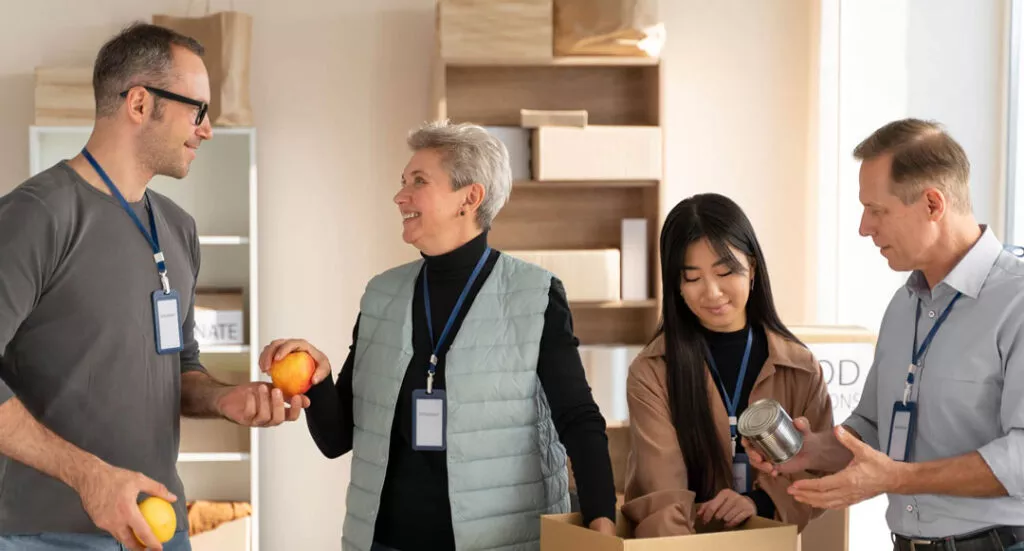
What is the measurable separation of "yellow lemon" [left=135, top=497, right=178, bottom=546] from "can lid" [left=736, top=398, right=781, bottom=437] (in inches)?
37.5

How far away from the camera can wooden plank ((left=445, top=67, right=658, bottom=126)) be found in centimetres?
462

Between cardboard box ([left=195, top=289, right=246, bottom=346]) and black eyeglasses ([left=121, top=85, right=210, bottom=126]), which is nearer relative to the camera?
black eyeglasses ([left=121, top=85, right=210, bottom=126])

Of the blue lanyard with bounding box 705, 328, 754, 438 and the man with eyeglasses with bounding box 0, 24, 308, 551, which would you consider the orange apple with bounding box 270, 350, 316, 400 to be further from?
the blue lanyard with bounding box 705, 328, 754, 438

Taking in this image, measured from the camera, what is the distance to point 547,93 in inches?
184

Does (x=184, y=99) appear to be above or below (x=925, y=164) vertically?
above

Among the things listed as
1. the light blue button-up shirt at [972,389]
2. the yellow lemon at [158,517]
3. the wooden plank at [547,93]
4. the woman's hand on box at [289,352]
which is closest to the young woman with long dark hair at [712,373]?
the light blue button-up shirt at [972,389]

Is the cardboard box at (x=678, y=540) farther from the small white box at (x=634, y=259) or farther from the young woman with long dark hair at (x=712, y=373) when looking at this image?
the small white box at (x=634, y=259)

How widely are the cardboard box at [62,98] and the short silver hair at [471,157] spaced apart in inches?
94.2

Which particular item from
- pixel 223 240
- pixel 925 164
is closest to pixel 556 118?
pixel 223 240

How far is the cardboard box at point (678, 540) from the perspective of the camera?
1.77m

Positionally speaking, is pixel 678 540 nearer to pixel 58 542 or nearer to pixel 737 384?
pixel 737 384

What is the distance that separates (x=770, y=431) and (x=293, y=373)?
0.90 metres

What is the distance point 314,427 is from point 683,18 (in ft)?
10.4

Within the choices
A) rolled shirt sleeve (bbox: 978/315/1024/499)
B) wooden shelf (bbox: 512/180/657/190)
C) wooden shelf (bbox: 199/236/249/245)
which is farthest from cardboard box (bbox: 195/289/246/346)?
rolled shirt sleeve (bbox: 978/315/1024/499)
